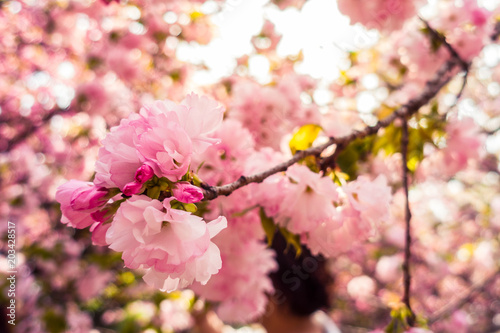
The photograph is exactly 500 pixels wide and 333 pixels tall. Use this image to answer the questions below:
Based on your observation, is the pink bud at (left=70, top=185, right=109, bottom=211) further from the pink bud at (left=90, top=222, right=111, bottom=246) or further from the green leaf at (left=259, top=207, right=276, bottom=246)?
the green leaf at (left=259, top=207, right=276, bottom=246)

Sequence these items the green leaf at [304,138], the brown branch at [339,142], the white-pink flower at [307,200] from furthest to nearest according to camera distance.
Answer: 1. the green leaf at [304,138]
2. the white-pink flower at [307,200]
3. the brown branch at [339,142]

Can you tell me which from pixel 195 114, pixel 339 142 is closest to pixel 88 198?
pixel 195 114

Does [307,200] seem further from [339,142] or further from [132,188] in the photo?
[132,188]

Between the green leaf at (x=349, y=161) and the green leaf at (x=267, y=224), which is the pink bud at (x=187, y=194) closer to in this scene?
the green leaf at (x=267, y=224)

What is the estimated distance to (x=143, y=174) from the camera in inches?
16.7

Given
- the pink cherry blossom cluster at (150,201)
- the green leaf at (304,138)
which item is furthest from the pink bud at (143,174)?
the green leaf at (304,138)

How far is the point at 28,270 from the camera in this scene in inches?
141

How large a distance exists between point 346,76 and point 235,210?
199 centimetres

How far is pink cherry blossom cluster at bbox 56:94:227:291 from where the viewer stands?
0.43 metres

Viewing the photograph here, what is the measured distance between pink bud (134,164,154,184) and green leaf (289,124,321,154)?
54 centimetres

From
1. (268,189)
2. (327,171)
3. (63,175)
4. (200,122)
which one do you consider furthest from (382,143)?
(63,175)

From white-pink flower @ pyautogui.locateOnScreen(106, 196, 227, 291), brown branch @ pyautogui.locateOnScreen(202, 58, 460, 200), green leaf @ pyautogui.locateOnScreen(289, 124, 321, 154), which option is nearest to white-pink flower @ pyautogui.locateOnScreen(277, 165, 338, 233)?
brown branch @ pyautogui.locateOnScreen(202, 58, 460, 200)

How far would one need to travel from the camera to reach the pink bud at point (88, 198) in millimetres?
444

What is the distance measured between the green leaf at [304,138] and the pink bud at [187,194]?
0.50 metres
